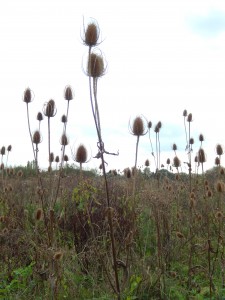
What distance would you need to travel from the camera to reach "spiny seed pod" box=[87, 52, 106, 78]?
281cm

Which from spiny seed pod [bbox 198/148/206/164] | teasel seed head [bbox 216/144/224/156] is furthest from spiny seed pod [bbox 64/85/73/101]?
teasel seed head [bbox 216/144/224/156]

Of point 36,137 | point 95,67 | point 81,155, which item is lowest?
point 81,155

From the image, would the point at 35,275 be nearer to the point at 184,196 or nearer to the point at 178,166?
the point at 178,166

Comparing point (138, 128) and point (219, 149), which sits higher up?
point (219, 149)

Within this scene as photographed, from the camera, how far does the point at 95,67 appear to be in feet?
9.21

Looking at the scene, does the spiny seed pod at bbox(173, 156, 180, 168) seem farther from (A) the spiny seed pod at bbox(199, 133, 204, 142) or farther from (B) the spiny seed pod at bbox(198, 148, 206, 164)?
(B) the spiny seed pod at bbox(198, 148, 206, 164)

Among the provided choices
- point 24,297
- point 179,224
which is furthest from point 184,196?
point 24,297

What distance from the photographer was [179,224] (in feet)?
19.6

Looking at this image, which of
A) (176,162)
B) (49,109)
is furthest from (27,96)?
(176,162)

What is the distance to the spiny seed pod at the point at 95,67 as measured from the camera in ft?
9.20

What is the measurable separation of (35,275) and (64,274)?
0.29 meters

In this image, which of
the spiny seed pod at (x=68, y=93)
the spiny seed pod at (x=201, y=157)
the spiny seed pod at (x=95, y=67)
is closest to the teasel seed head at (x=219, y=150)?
the spiny seed pod at (x=201, y=157)

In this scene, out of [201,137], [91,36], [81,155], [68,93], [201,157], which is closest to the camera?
[91,36]

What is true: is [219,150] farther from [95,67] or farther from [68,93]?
[95,67]
